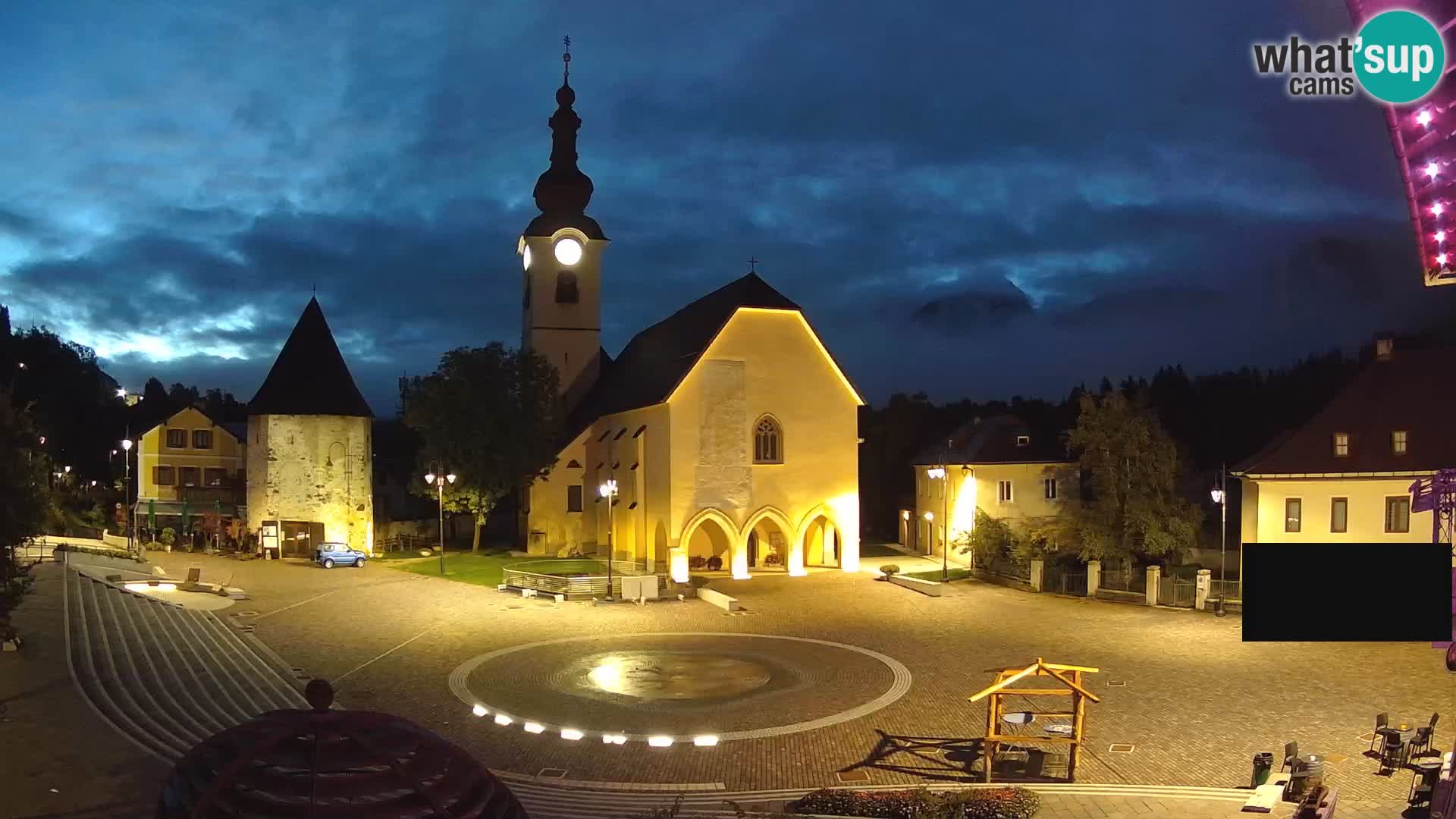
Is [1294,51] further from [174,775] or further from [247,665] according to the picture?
[247,665]

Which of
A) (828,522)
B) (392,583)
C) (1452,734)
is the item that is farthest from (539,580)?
(1452,734)

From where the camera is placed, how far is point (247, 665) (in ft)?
70.6

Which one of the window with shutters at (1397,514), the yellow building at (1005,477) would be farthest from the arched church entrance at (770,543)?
the window with shutters at (1397,514)

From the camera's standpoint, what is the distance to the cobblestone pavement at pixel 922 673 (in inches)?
587

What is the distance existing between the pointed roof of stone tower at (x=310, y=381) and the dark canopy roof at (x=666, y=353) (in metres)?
11.3

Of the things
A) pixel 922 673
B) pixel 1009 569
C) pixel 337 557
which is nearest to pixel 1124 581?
pixel 1009 569

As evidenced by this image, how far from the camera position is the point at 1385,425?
102ft

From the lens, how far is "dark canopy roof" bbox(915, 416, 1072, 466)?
137 feet

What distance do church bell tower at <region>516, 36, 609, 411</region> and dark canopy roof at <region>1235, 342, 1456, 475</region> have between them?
33.7 meters

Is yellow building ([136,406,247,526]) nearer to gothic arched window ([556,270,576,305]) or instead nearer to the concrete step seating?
gothic arched window ([556,270,576,305])

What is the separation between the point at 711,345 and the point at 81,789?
98.7ft

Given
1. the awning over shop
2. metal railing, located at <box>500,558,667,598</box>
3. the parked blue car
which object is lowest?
the parked blue car

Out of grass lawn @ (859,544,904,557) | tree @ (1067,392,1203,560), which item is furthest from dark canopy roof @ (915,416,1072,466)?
tree @ (1067,392,1203,560)

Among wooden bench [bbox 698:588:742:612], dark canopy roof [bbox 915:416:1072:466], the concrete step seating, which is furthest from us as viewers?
dark canopy roof [bbox 915:416:1072:466]
